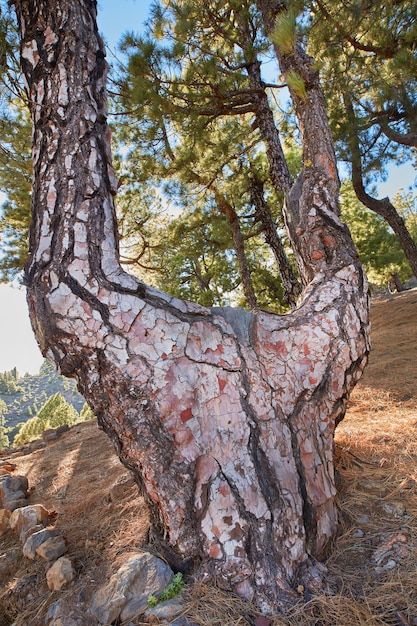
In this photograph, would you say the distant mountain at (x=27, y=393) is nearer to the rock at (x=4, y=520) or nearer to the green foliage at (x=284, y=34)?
the rock at (x=4, y=520)

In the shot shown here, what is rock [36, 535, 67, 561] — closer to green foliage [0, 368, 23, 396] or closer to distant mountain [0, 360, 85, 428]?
distant mountain [0, 360, 85, 428]

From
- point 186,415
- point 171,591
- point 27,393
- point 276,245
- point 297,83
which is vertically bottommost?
point 171,591

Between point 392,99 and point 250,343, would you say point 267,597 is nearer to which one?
point 250,343

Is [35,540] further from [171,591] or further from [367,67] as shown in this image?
[367,67]

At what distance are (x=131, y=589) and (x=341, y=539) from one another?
776 mm

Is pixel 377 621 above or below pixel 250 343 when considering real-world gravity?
below

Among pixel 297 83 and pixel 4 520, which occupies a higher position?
pixel 297 83

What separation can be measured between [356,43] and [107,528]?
5.28 meters

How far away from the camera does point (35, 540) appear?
5.30 feet

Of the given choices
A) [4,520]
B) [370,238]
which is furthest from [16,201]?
[370,238]

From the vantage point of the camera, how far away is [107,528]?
1.64 meters

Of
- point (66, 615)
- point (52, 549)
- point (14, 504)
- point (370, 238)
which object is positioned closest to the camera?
point (66, 615)

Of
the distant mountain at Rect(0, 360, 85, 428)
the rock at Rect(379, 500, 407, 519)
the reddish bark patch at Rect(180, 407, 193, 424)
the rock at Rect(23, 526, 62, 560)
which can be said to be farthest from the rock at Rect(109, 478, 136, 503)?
the distant mountain at Rect(0, 360, 85, 428)

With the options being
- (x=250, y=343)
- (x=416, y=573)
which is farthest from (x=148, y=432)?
(x=416, y=573)
